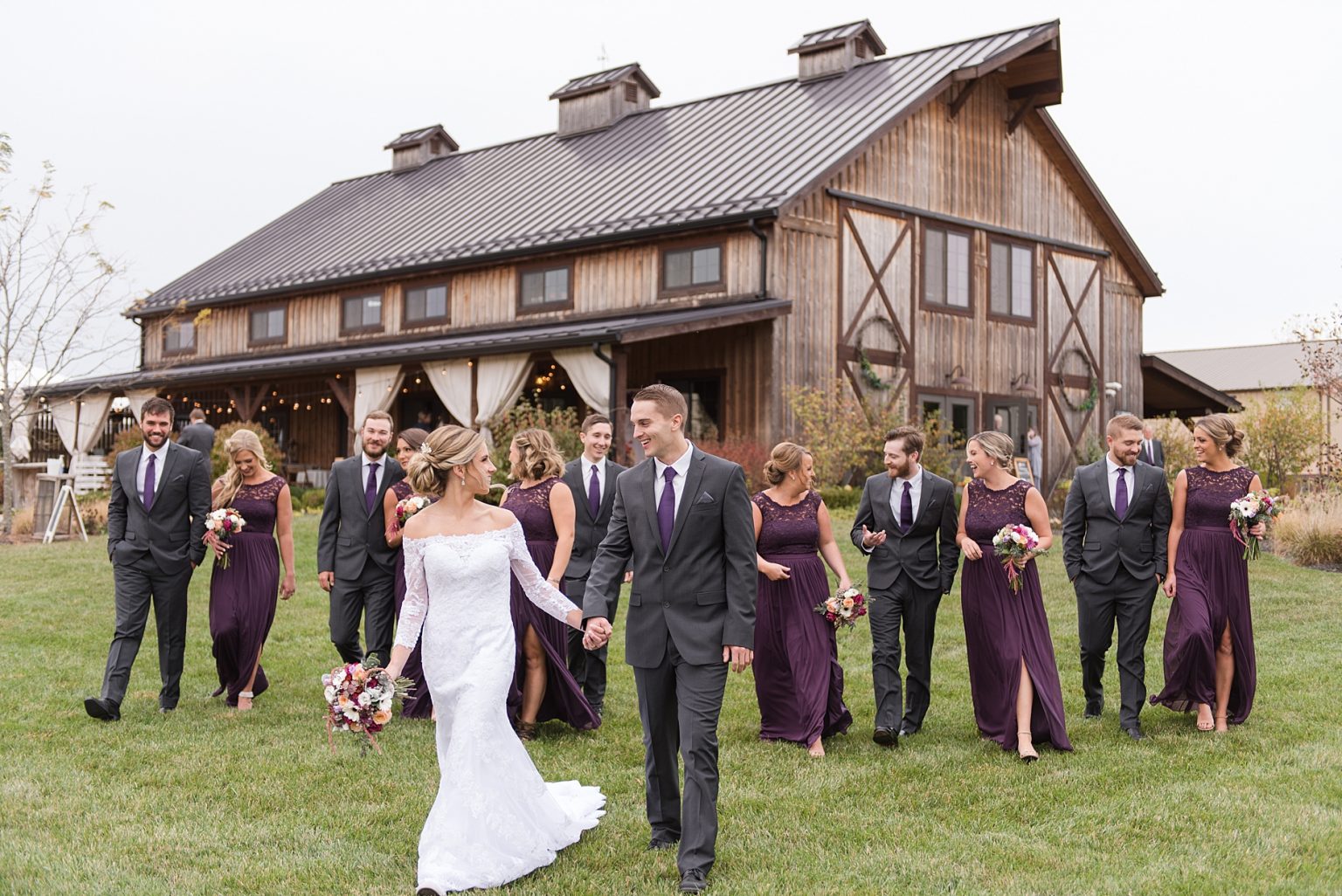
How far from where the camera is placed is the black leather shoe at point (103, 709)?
356 inches

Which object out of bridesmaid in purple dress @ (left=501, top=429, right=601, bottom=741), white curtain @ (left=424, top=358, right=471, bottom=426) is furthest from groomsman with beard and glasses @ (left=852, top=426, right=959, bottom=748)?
white curtain @ (left=424, top=358, right=471, bottom=426)

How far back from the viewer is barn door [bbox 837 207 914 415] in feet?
78.7

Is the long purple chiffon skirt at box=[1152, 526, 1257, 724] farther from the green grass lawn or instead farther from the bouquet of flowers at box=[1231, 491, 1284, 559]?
the green grass lawn

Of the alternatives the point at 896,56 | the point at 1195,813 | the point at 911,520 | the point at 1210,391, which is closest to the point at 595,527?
the point at 911,520

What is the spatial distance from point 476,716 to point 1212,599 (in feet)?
17.2

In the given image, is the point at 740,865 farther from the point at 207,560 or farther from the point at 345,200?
the point at 345,200

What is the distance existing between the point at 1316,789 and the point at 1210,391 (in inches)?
1021

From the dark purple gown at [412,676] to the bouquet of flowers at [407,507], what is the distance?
77mm

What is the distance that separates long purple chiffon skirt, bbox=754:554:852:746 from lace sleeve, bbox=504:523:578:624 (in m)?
2.47

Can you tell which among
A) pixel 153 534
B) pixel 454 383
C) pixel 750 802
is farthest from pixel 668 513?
pixel 454 383

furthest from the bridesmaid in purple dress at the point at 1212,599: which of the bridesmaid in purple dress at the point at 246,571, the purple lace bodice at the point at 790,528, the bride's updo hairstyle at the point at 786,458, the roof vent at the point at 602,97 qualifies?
the roof vent at the point at 602,97

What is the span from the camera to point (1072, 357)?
28672 millimetres

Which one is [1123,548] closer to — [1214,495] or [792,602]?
[1214,495]

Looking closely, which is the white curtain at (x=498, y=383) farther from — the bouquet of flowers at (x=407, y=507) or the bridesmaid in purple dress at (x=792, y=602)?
the bridesmaid in purple dress at (x=792, y=602)
